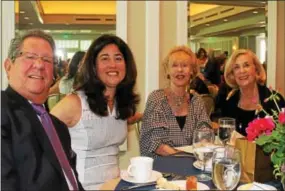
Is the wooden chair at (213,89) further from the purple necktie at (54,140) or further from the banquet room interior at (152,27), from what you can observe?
the purple necktie at (54,140)

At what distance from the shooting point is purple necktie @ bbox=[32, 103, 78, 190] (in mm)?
1301

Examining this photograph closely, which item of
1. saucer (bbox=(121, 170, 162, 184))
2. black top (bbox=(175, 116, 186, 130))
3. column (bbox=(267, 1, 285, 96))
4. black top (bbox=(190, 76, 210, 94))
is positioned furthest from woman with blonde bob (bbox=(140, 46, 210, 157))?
column (bbox=(267, 1, 285, 96))

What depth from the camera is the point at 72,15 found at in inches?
118

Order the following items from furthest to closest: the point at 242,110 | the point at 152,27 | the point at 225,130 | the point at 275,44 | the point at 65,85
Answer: the point at 275,44
the point at 152,27
the point at 65,85
the point at 242,110
the point at 225,130

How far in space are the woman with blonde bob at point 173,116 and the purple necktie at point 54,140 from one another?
0.75m

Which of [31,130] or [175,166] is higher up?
[31,130]

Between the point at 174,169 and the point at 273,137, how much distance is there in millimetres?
473

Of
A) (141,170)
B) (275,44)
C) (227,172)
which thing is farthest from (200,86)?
(227,172)

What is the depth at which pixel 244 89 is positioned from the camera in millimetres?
2625

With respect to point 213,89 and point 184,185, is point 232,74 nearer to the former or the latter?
point 213,89

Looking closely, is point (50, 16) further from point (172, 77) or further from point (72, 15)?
point (172, 77)

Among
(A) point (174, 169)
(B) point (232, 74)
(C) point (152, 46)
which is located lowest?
(A) point (174, 169)

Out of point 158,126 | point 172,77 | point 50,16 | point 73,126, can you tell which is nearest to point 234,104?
point 172,77

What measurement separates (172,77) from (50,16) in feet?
3.83
